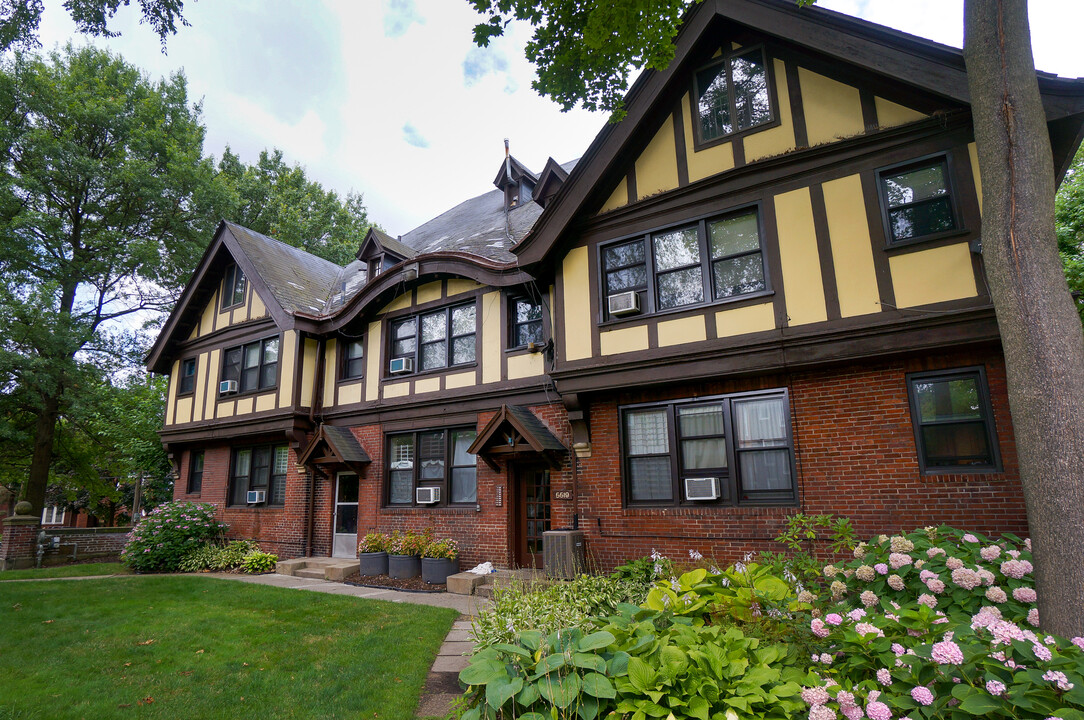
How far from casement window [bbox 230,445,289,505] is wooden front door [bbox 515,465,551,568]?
7341 mm

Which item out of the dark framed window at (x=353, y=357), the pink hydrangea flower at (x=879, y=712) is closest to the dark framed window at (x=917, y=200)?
the pink hydrangea flower at (x=879, y=712)

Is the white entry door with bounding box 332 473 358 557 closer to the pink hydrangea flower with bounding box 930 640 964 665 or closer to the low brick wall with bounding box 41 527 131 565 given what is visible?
the low brick wall with bounding box 41 527 131 565

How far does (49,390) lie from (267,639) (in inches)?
688

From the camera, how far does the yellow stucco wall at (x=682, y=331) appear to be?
352 inches

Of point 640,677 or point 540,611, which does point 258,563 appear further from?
point 640,677

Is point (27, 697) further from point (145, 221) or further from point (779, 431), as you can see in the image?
point (145, 221)

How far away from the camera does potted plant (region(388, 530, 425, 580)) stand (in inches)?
456

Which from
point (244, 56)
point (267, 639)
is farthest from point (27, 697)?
point (244, 56)

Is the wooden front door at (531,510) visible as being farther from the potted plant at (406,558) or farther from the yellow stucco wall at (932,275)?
the yellow stucco wall at (932,275)

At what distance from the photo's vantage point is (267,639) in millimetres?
7051

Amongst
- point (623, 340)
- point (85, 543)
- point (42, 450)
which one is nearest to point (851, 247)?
point (623, 340)

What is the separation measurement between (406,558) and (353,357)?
574 centimetres

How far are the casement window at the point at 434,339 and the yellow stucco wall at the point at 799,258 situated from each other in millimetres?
6590

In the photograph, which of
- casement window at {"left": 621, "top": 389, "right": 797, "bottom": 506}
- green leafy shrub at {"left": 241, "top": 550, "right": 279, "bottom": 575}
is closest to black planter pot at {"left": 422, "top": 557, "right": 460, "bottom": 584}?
casement window at {"left": 621, "top": 389, "right": 797, "bottom": 506}
